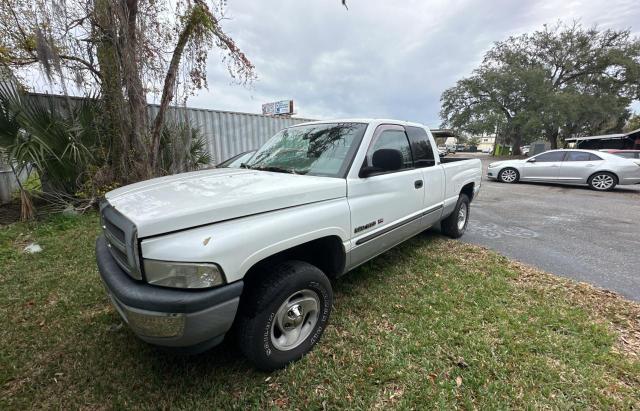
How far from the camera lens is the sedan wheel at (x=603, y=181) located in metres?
9.47

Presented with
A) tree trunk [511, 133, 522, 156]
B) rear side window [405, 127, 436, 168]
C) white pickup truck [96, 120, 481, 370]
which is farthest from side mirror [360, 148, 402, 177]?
tree trunk [511, 133, 522, 156]

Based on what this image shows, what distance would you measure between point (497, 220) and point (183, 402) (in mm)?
6298

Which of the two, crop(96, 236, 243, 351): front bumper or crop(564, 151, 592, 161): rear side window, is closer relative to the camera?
crop(96, 236, 243, 351): front bumper

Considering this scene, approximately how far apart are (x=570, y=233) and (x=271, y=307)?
5.76 meters

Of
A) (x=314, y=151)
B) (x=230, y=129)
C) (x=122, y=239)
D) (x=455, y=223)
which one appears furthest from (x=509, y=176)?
(x=122, y=239)

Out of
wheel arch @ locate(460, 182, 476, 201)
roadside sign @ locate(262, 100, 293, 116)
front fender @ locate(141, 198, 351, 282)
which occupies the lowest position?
wheel arch @ locate(460, 182, 476, 201)

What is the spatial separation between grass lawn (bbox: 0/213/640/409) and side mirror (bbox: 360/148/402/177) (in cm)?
133

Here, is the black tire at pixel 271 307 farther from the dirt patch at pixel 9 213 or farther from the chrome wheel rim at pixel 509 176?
the chrome wheel rim at pixel 509 176

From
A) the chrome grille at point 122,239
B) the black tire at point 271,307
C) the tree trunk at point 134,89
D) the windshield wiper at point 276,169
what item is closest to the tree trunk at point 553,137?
the tree trunk at point 134,89

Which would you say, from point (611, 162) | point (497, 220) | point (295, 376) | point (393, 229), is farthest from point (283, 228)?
point (611, 162)

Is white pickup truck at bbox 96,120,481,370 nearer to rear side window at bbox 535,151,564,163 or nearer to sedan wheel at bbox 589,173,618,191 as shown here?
sedan wheel at bbox 589,173,618,191

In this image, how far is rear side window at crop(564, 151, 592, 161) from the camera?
991 cm

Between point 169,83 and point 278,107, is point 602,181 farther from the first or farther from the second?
point 278,107

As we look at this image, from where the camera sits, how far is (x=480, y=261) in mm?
3848
